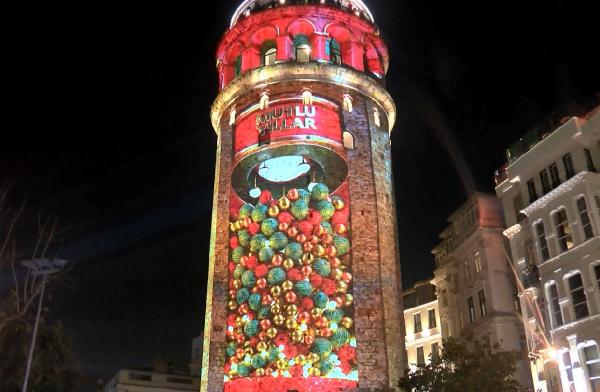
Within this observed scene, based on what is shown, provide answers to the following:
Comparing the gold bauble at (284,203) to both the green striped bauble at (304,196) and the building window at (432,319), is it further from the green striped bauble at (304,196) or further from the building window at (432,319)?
the building window at (432,319)

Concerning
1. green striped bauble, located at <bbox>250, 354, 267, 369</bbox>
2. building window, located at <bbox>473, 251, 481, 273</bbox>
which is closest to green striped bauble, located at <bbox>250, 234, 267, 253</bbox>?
green striped bauble, located at <bbox>250, 354, 267, 369</bbox>

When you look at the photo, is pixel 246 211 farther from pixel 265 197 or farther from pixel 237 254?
pixel 237 254

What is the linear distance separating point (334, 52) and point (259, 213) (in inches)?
527

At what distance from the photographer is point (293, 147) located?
40125 mm

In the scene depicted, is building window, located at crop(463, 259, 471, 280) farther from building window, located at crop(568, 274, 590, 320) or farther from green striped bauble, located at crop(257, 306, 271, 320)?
green striped bauble, located at crop(257, 306, 271, 320)

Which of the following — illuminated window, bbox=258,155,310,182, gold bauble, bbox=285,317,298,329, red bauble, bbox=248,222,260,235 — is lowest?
gold bauble, bbox=285,317,298,329

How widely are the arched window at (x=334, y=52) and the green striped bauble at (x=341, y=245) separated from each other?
13000 mm

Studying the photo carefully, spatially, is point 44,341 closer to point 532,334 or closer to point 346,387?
point 346,387

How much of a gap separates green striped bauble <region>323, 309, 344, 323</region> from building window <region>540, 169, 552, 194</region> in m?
13.6

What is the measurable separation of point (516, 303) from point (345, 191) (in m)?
14.1

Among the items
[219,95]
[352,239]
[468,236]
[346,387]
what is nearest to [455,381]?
[346,387]

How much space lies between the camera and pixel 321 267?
123 feet

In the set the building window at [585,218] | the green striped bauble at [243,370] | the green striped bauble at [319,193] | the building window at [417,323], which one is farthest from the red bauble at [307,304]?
the building window at [417,323]

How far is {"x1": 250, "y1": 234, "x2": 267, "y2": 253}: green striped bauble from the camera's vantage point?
3890 centimetres
